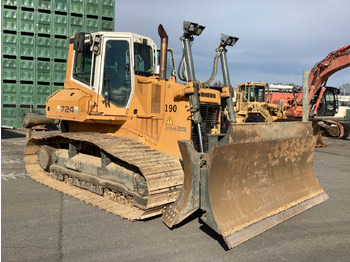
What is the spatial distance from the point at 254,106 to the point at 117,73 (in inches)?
438

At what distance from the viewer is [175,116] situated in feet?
17.7

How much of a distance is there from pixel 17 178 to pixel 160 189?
13.6 feet

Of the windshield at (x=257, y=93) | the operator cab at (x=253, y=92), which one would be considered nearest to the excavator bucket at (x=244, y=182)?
the operator cab at (x=253, y=92)

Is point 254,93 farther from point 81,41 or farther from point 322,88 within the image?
point 81,41

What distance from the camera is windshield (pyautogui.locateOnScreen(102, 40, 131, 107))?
591cm

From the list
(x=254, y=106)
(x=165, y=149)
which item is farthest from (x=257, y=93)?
(x=165, y=149)

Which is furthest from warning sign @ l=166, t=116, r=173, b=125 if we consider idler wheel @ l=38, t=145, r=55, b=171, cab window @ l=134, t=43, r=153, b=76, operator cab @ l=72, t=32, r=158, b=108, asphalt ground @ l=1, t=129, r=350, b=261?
idler wheel @ l=38, t=145, r=55, b=171

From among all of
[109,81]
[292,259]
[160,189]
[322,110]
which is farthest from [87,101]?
[322,110]

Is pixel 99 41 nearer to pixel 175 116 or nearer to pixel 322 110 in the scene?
pixel 175 116

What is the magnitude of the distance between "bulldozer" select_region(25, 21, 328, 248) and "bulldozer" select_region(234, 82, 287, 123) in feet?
31.2

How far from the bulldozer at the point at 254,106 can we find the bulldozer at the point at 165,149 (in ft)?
31.2

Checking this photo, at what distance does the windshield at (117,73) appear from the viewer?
5.91 metres

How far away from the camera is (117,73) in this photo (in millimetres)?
6004

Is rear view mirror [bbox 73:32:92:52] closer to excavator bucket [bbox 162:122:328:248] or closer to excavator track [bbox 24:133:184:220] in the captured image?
excavator track [bbox 24:133:184:220]
